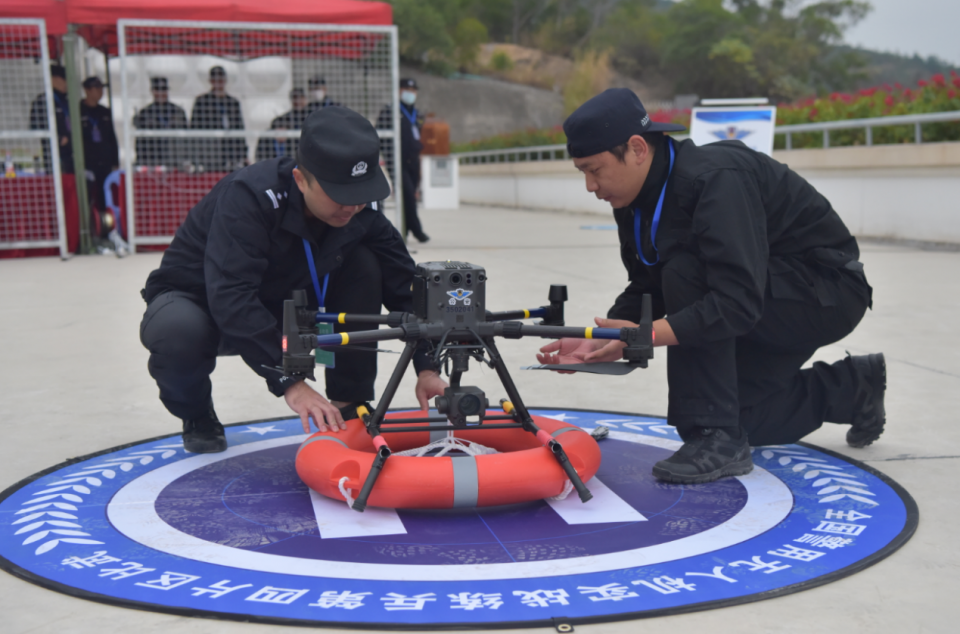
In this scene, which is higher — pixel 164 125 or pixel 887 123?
pixel 164 125

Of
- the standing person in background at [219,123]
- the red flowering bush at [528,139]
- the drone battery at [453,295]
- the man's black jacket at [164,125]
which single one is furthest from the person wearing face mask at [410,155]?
the red flowering bush at [528,139]

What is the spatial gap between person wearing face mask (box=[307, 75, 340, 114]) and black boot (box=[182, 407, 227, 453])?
6.79 meters

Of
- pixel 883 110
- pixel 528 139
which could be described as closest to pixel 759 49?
pixel 528 139

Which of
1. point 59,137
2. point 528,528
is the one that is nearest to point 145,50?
point 59,137

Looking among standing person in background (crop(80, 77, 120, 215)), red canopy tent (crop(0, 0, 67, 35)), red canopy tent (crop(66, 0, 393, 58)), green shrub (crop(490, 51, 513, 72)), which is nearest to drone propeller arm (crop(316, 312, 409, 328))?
red canopy tent (crop(66, 0, 393, 58))

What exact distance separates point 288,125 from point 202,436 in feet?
24.4

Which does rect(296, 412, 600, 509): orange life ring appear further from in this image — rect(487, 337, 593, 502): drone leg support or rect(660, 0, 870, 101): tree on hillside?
rect(660, 0, 870, 101): tree on hillside

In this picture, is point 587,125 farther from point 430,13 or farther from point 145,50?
point 430,13

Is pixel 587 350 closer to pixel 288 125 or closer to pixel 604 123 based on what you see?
pixel 604 123

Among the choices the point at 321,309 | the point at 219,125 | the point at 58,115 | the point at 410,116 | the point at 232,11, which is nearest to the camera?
the point at 321,309

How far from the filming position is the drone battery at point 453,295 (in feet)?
7.64

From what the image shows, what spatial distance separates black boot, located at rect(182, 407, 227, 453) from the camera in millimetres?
3084

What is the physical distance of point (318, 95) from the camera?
9.81 metres

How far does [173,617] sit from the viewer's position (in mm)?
1831
